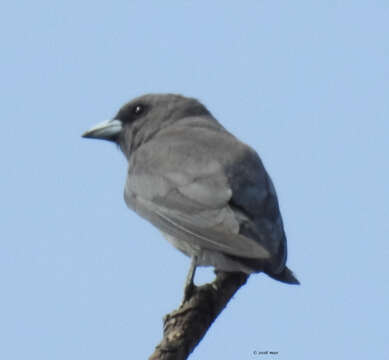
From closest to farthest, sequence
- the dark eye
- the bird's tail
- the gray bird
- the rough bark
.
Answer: the rough bark → the bird's tail → the gray bird → the dark eye

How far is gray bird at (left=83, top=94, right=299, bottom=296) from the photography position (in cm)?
710

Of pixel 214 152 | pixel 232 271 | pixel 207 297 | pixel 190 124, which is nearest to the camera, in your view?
pixel 207 297

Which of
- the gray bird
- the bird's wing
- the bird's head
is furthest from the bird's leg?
the bird's head

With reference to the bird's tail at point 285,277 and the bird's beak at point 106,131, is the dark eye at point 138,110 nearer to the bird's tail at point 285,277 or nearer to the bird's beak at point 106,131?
the bird's beak at point 106,131

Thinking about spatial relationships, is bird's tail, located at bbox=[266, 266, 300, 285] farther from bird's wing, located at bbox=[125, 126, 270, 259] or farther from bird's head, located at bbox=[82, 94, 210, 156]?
bird's head, located at bbox=[82, 94, 210, 156]

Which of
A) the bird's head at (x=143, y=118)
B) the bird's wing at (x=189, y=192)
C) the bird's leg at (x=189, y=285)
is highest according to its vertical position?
the bird's head at (x=143, y=118)

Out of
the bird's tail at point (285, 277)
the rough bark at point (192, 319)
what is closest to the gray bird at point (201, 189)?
the bird's tail at point (285, 277)

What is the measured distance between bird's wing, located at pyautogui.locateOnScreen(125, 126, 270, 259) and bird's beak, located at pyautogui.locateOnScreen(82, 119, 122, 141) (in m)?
0.76

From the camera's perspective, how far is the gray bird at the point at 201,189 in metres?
7.10

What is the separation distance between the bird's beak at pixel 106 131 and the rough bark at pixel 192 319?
10.0 ft

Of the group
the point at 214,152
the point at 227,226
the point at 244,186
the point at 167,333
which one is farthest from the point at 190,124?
the point at 167,333

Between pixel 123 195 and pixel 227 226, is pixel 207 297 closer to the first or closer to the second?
pixel 227 226

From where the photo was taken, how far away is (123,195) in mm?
8914

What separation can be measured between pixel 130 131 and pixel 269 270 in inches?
136
